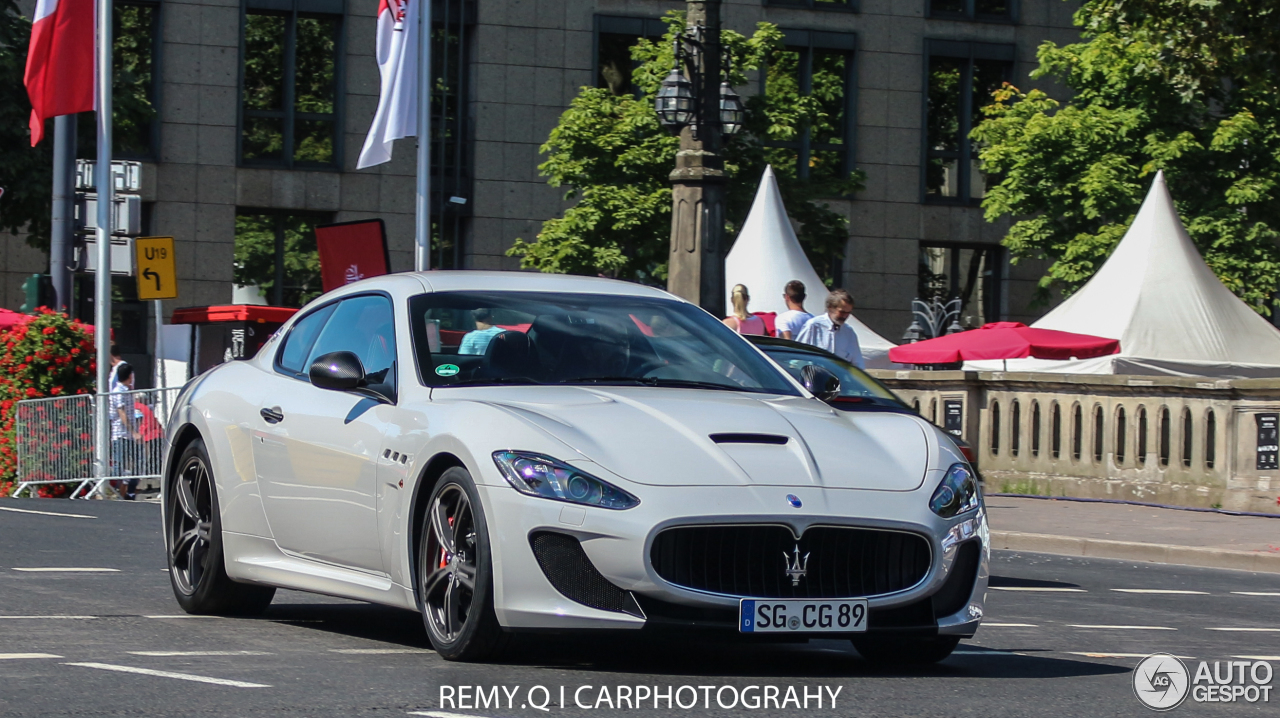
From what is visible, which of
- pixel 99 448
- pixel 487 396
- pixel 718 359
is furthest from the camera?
pixel 99 448

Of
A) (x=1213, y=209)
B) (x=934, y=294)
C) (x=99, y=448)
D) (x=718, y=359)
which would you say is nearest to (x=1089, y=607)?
(x=718, y=359)

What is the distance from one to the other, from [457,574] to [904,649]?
1608 millimetres

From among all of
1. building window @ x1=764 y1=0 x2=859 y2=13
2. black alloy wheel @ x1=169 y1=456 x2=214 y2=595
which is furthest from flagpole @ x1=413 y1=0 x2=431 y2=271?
black alloy wheel @ x1=169 y1=456 x2=214 y2=595

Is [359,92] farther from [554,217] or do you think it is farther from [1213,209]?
[1213,209]

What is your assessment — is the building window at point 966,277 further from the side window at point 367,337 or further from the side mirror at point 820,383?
the side mirror at point 820,383

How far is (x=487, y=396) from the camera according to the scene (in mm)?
6688

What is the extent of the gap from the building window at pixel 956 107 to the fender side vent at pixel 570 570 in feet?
121

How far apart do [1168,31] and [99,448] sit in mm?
13288

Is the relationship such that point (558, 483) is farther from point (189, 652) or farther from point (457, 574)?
point (189, 652)

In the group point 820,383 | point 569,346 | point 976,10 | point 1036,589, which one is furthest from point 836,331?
point 976,10

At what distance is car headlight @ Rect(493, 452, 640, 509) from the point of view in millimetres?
6031

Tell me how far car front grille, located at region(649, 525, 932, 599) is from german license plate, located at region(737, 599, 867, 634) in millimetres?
35

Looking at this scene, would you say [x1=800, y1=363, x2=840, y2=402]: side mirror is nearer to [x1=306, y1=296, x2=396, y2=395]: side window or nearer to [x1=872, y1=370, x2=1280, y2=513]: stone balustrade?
[x1=306, y1=296, x2=396, y2=395]: side window

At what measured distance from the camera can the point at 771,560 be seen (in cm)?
613
